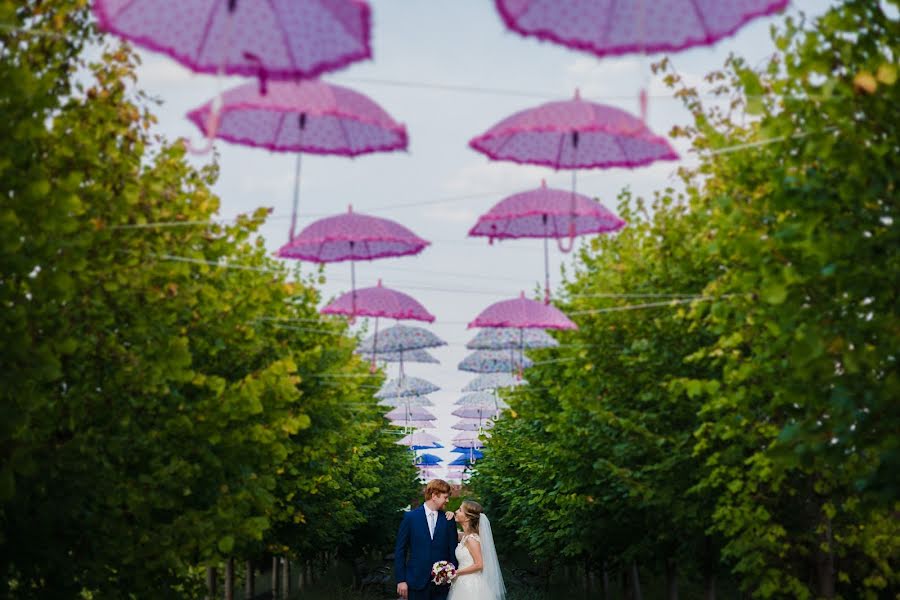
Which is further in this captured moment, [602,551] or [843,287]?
[602,551]

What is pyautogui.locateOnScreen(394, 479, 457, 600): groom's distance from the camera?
13.5 meters

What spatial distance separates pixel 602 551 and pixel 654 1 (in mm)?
16726

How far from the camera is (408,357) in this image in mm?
23875

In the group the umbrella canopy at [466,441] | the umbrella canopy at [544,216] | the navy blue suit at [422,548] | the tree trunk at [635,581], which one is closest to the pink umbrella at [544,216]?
the umbrella canopy at [544,216]

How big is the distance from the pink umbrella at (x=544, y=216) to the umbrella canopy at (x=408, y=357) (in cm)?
854

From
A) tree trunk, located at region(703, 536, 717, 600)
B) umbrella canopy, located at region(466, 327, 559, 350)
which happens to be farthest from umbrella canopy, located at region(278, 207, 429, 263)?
tree trunk, located at region(703, 536, 717, 600)

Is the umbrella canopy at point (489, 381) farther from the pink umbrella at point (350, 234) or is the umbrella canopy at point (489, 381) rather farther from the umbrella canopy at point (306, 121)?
the umbrella canopy at point (306, 121)

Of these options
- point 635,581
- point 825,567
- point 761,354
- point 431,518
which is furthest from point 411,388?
point 761,354

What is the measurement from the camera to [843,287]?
795cm

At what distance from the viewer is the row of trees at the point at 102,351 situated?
7.82 meters

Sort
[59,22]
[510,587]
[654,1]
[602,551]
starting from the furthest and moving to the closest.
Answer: [510,587], [602,551], [59,22], [654,1]

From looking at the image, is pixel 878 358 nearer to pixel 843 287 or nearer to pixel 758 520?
pixel 843 287

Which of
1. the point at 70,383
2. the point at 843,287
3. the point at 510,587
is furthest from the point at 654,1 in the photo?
the point at 510,587

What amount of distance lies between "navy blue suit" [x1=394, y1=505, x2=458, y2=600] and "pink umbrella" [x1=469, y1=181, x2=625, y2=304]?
3.26m
